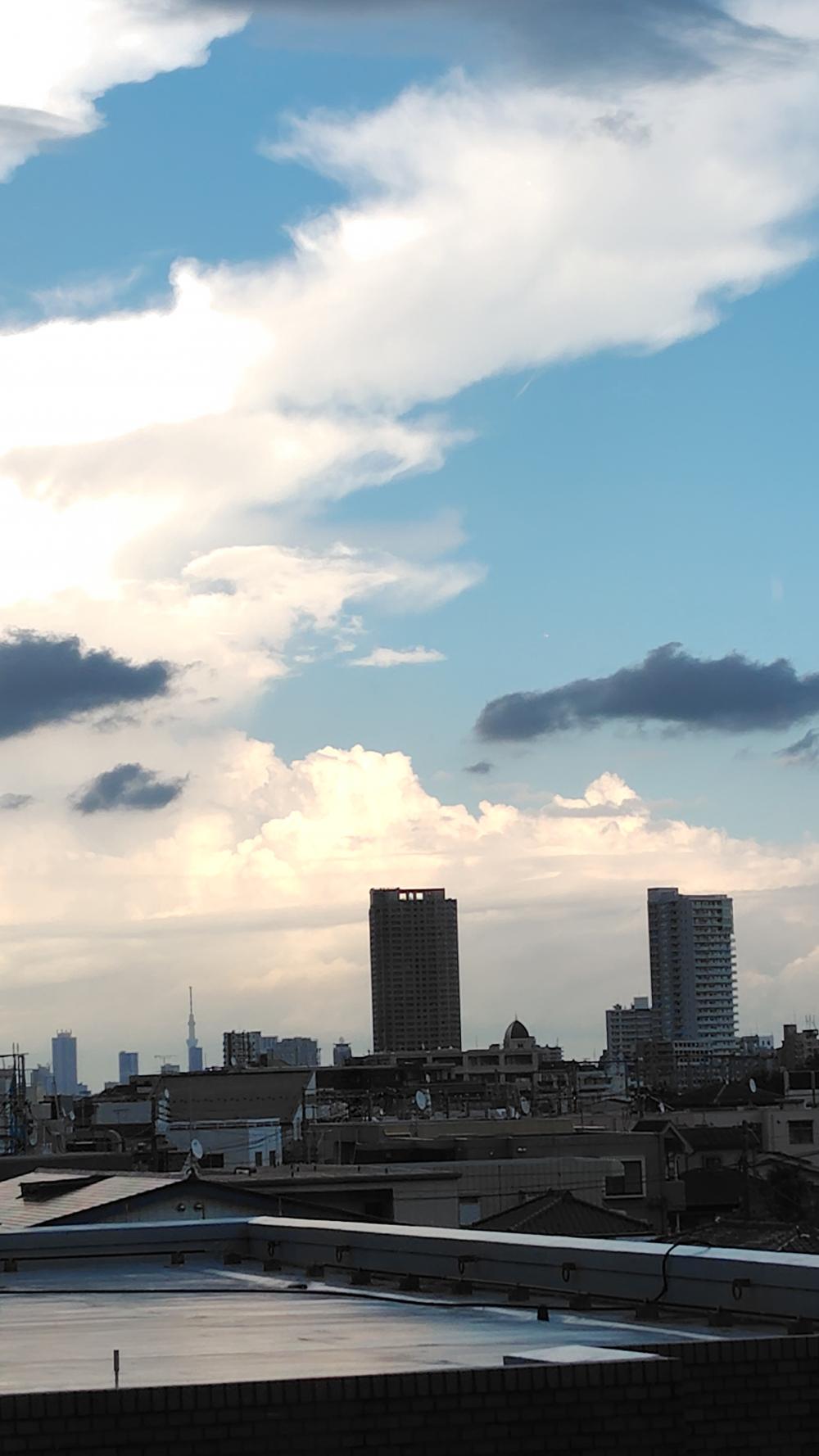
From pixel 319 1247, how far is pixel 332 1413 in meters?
→ 11.6

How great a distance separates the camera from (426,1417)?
12141 mm

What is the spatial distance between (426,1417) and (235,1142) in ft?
191

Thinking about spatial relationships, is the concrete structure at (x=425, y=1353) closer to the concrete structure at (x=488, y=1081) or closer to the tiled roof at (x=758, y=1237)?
the tiled roof at (x=758, y=1237)

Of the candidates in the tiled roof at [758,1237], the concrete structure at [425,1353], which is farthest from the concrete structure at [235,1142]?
the concrete structure at [425,1353]

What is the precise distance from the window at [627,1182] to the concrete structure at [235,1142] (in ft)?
40.3

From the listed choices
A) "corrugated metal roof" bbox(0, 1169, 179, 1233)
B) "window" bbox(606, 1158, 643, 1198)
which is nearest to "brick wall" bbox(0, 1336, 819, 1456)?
"corrugated metal roof" bbox(0, 1169, 179, 1233)

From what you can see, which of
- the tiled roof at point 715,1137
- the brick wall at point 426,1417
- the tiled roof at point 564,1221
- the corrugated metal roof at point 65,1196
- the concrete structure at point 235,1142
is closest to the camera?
the brick wall at point 426,1417

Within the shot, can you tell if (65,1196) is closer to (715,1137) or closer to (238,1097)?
(715,1137)

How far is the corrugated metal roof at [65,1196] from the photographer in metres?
32.3

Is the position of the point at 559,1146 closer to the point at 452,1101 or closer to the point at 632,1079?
the point at 452,1101

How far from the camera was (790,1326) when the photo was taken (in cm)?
1549

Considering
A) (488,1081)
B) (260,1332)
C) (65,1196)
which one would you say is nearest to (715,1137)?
(65,1196)

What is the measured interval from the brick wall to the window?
148 feet

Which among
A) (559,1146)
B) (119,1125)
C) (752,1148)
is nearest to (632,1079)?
(119,1125)
